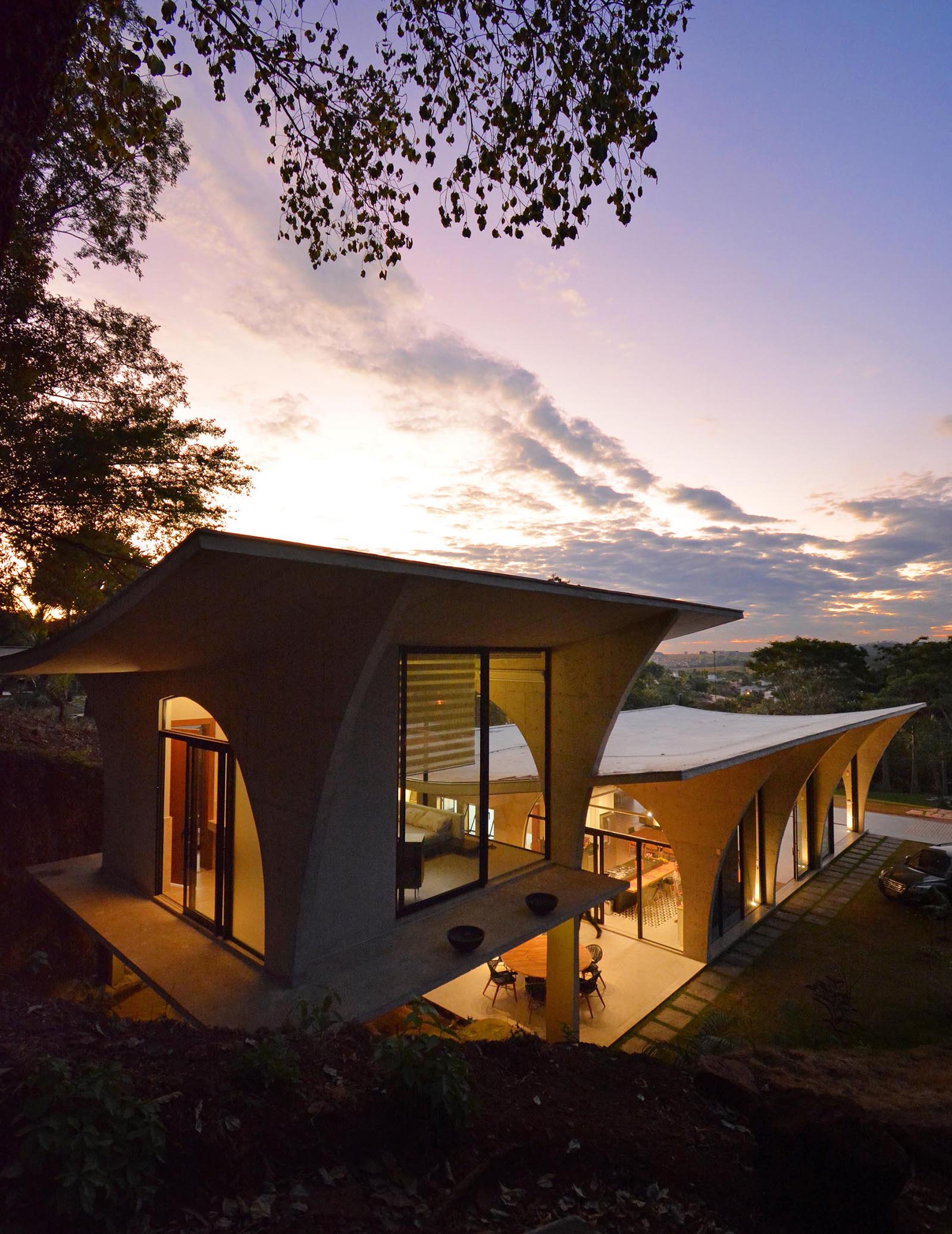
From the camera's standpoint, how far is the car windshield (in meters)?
13.3

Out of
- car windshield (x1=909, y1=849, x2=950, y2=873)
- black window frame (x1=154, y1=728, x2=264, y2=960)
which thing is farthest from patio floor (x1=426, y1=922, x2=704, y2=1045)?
car windshield (x1=909, y1=849, x2=950, y2=873)

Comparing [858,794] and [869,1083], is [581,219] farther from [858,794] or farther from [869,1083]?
[858,794]

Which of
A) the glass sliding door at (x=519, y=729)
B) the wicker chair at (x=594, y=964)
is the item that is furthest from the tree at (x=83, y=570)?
the wicker chair at (x=594, y=964)

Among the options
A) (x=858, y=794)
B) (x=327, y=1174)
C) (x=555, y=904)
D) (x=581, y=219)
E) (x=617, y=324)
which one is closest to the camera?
(x=327, y=1174)

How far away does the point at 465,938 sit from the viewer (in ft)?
20.0

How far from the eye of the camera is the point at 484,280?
22.3ft

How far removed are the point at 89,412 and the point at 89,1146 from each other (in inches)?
424

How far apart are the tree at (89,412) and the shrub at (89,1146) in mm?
9516

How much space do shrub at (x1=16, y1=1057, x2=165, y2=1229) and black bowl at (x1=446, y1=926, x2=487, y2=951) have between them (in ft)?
13.0

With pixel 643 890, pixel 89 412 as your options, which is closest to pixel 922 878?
pixel 643 890

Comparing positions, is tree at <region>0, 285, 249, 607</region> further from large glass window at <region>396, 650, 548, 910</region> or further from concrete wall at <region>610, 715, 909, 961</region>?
concrete wall at <region>610, 715, 909, 961</region>

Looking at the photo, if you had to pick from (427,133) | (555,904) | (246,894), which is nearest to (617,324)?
(427,133)

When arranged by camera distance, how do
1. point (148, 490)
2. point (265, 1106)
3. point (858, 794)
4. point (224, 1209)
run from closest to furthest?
point (224, 1209) < point (265, 1106) < point (148, 490) < point (858, 794)

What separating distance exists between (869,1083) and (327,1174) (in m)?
6.09
